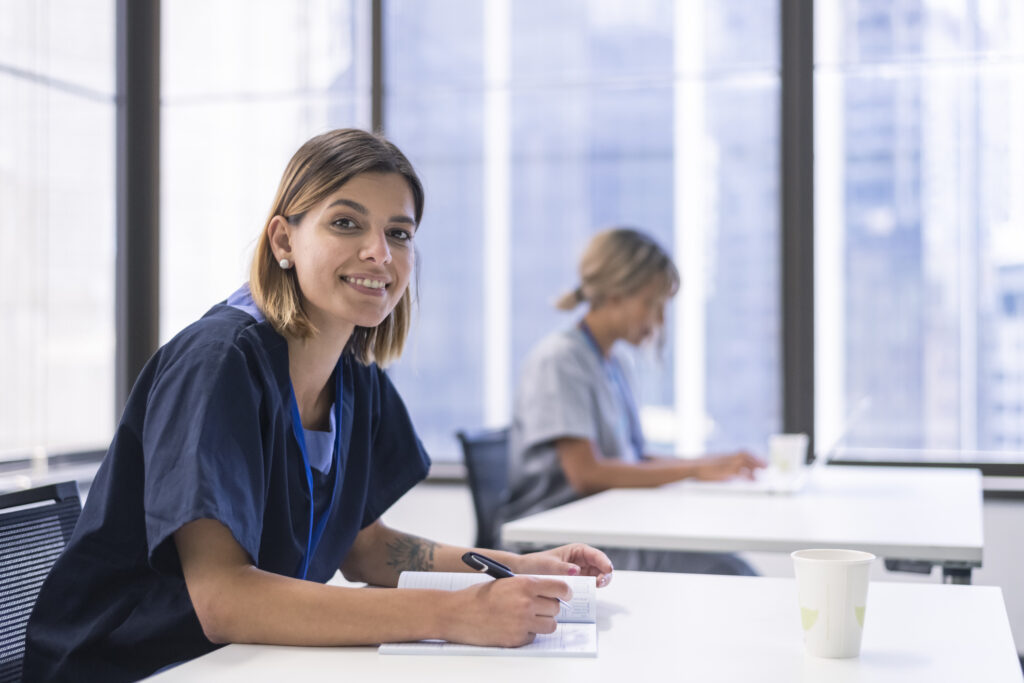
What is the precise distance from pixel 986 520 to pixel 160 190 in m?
3.26

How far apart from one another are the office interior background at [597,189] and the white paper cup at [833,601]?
2358 millimetres

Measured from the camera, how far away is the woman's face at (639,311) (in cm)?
281

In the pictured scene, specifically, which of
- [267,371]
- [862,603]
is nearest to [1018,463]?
[862,603]

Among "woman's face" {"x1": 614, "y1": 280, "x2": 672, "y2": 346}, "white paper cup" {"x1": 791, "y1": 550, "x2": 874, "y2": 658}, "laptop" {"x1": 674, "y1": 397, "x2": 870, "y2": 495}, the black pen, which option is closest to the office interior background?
"woman's face" {"x1": 614, "y1": 280, "x2": 672, "y2": 346}

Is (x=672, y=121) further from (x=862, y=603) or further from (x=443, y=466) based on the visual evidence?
(x=862, y=603)

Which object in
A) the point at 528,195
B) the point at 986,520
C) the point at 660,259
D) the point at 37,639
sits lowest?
the point at 986,520

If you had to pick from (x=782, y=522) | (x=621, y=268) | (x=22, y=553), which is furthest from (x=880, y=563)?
(x=22, y=553)

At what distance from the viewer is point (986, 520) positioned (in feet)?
11.1

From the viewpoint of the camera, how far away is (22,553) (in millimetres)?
1324

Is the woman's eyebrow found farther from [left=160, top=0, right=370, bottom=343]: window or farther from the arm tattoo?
[left=160, top=0, right=370, bottom=343]: window

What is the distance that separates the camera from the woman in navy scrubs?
1098 mm

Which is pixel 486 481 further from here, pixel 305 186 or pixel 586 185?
pixel 586 185

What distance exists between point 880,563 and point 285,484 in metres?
2.58

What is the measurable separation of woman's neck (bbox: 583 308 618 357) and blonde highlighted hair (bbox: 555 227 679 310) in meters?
0.04
